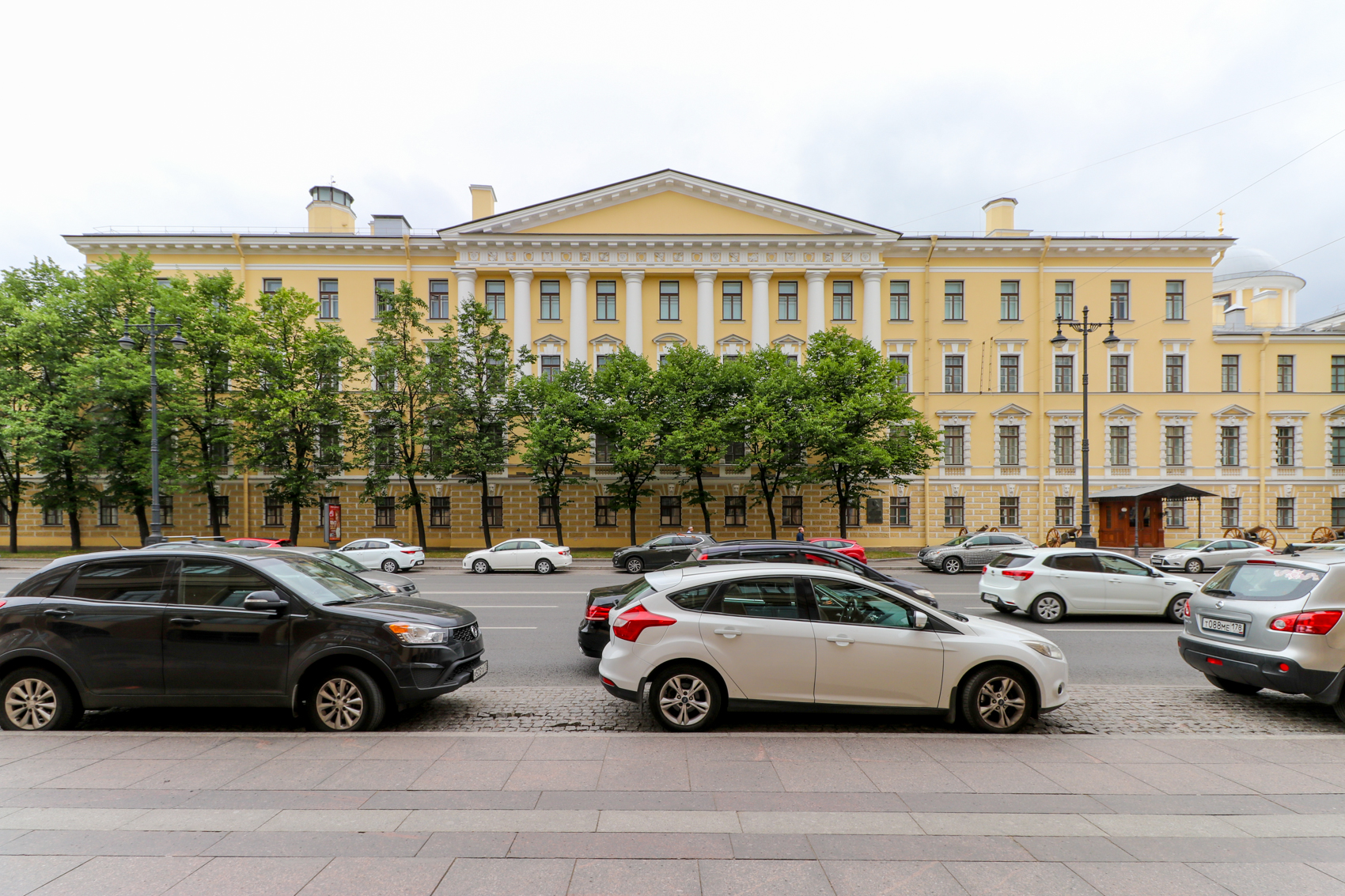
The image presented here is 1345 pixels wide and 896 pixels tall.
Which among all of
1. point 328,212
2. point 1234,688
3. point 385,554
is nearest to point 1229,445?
point 1234,688

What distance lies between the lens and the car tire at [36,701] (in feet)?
19.4

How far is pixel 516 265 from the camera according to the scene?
32688mm

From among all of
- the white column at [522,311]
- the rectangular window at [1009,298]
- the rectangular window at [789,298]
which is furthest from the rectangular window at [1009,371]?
the white column at [522,311]

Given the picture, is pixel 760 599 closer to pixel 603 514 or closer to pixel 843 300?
pixel 603 514

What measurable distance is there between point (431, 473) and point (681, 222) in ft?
58.3

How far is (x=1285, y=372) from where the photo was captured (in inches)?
1297

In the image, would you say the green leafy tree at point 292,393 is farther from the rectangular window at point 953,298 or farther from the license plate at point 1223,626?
the license plate at point 1223,626

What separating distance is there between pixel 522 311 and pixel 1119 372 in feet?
102

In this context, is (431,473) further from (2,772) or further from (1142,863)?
(1142,863)

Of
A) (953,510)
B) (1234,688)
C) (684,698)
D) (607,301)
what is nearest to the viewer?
(684,698)

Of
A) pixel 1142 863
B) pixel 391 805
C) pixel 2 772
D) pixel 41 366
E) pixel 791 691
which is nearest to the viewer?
pixel 1142 863

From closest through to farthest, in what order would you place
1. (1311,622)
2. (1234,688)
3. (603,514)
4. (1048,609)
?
1. (1311,622)
2. (1234,688)
3. (1048,609)
4. (603,514)

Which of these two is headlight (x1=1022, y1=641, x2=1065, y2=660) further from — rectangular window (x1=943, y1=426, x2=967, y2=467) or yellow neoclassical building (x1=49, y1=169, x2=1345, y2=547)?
rectangular window (x1=943, y1=426, x2=967, y2=467)

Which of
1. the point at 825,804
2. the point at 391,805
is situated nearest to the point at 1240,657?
the point at 825,804
